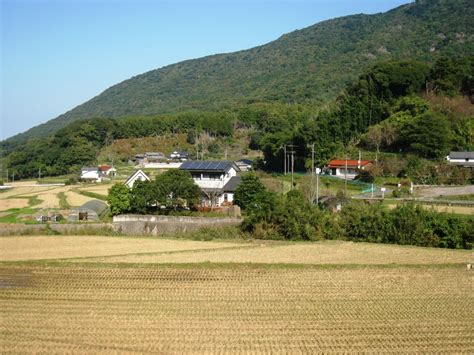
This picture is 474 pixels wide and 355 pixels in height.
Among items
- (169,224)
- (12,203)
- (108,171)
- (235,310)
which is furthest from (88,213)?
(108,171)

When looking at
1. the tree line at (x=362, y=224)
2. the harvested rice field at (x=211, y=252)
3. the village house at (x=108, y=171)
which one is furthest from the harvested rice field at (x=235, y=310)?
the village house at (x=108, y=171)

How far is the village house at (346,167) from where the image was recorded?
114ft

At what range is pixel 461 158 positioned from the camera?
110ft

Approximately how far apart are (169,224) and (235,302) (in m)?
11.4

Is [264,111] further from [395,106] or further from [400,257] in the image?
[400,257]

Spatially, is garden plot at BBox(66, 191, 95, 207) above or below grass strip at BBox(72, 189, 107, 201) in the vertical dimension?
below

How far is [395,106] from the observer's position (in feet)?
138

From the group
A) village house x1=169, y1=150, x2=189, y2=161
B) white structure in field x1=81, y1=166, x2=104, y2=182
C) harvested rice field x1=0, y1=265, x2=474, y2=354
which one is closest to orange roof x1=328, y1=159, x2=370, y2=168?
harvested rice field x1=0, y1=265, x2=474, y2=354

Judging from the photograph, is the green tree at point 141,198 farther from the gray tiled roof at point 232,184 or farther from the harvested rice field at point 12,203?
the harvested rice field at point 12,203

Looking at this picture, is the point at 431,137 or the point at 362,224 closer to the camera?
the point at 362,224

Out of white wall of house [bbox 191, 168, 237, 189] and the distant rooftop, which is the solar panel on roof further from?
white wall of house [bbox 191, 168, 237, 189]

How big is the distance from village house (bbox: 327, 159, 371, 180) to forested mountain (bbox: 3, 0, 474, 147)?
33.0 metres

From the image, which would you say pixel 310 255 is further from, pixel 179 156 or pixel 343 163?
pixel 179 156

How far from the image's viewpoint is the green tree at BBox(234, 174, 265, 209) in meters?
26.1
